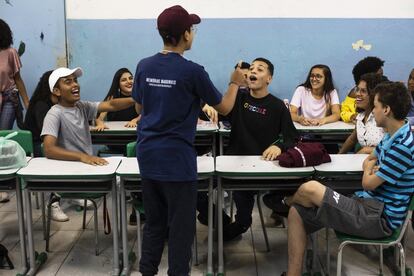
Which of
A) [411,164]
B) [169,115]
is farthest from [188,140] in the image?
[411,164]

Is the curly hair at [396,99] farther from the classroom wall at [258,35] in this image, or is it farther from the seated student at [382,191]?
the classroom wall at [258,35]

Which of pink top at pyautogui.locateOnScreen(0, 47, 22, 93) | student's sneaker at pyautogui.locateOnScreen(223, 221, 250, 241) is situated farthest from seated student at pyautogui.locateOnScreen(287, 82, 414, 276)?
pink top at pyautogui.locateOnScreen(0, 47, 22, 93)

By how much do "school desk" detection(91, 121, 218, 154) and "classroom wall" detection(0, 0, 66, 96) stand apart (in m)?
1.31

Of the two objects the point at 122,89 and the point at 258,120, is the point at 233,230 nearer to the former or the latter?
the point at 258,120

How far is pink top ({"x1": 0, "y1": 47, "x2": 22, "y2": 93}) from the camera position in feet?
13.8

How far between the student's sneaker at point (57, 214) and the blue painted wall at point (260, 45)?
1.51 meters

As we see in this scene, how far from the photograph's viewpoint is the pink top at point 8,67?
4.21 meters

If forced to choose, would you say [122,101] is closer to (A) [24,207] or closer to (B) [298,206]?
(A) [24,207]

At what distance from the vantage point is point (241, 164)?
2.74 meters

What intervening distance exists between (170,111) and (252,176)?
2.28ft

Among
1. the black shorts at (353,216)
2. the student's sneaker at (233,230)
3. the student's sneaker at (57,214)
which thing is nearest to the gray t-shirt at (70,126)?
the student's sneaker at (57,214)

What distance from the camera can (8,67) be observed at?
425cm

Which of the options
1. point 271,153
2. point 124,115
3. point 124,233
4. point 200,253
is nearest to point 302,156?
point 271,153

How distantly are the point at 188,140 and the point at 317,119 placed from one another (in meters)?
2.26
